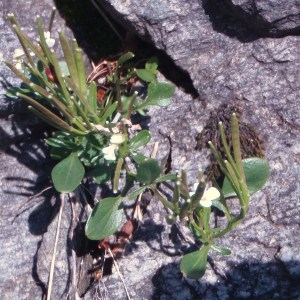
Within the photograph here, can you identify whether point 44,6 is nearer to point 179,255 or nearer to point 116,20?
point 116,20

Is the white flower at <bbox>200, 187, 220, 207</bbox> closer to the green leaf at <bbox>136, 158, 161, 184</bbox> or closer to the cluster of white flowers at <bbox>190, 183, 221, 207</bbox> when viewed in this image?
the cluster of white flowers at <bbox>190, 183, 221, 207</bbox>

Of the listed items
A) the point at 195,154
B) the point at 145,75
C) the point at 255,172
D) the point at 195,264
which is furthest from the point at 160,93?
the point at 195,264

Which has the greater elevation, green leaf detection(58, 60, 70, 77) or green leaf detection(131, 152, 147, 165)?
green leaf detection(58, 60, 70, 77)

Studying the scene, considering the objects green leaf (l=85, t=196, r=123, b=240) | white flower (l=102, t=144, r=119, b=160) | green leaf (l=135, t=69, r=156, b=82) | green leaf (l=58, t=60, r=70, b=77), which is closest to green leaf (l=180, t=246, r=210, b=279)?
green leaf (l=85, t=196, r=123, b=240)

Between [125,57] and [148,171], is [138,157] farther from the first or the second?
[125,57]

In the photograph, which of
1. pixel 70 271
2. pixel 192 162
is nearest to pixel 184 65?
pixel 192 162

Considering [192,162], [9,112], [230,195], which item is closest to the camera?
[230,195]
